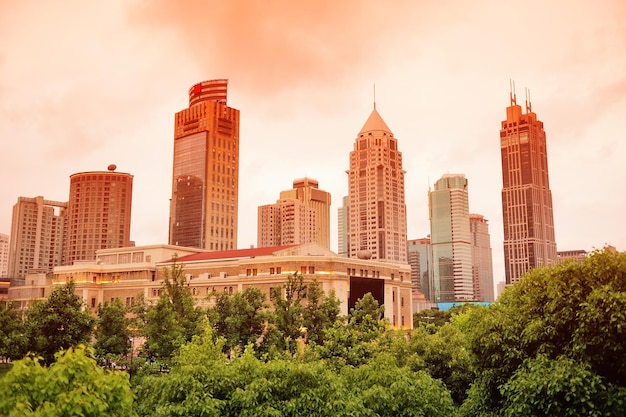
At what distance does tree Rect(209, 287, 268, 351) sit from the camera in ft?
166

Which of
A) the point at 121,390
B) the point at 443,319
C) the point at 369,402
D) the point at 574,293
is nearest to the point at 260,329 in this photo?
the point at 369,402

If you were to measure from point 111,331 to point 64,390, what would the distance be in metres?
32.9

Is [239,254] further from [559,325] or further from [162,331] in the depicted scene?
[559,325]

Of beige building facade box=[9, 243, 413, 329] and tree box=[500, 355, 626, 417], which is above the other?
beige building facade box=[9, 243, 413, 329]

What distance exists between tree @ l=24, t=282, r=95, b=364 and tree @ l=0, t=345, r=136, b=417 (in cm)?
2756

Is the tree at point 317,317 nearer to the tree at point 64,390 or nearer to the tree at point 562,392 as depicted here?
the tree at point 562,392

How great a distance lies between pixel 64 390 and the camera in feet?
50.0

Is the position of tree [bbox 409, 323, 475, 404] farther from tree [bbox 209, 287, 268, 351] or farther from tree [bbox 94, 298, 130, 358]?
tree [bbox 94, 298, 130, 358]

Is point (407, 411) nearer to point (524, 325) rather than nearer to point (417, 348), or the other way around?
point (524, 325)

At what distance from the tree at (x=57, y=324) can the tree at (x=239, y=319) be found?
11578mm

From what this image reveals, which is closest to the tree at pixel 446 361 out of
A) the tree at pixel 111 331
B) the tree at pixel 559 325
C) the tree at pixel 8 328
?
the tree at pixel 559 325

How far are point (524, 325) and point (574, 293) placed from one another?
3012 mm

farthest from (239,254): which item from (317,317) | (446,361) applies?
(446,361)

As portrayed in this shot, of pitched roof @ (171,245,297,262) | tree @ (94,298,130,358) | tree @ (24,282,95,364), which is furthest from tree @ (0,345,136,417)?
pitched roof @ (171,245,297,262)
